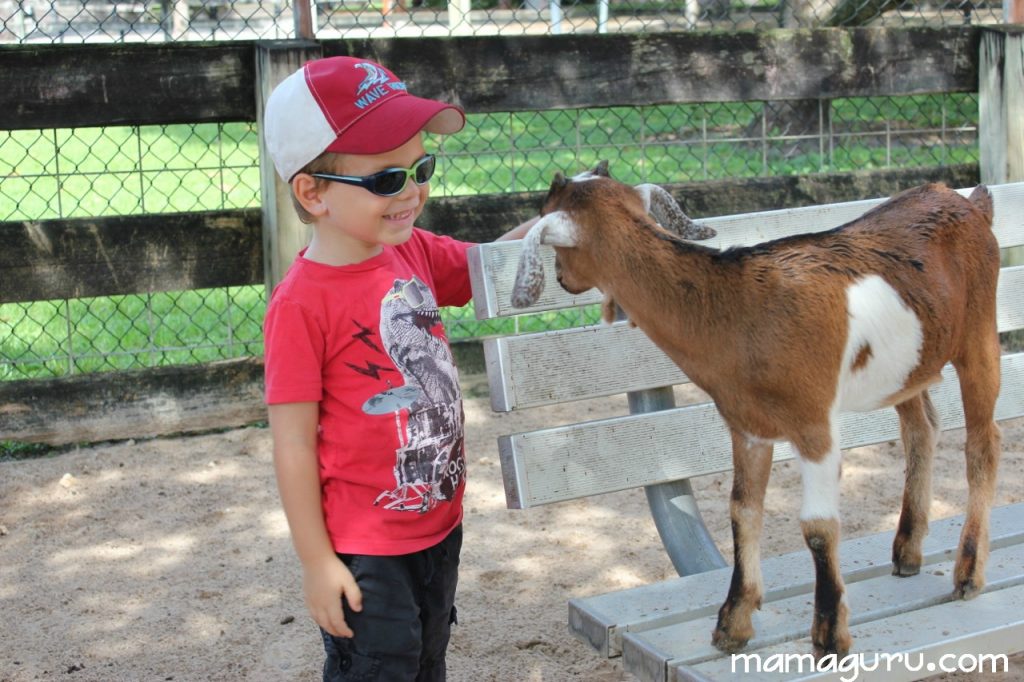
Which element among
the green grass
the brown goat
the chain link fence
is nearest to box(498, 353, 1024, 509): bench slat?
the brown goat

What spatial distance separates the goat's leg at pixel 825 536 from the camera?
2.25m

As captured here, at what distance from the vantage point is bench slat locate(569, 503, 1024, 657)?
2.52 metres

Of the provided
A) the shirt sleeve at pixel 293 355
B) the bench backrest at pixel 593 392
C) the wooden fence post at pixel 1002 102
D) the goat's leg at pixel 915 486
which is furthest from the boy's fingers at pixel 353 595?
the wooden fence post at pixel 1002 102

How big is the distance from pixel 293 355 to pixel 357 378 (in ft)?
0.43

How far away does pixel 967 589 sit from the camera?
2.59 metres

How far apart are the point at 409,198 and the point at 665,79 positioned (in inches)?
116

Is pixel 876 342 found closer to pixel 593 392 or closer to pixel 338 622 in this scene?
pixel 593 392

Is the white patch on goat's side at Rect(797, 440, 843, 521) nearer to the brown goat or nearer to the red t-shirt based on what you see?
the brown goat

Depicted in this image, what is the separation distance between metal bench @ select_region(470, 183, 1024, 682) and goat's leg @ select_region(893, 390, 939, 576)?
0.06m

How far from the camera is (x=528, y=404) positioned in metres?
2.86

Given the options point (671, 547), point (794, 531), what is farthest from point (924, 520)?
point (794, 531)

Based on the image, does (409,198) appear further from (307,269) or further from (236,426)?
(236,426)

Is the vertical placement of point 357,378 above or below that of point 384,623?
above

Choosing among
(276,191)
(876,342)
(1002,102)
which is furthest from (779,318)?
(1002,102)
